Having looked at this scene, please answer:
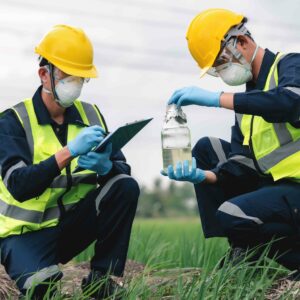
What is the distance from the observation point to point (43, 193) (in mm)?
4305

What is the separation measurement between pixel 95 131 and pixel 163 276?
1028 millimetres

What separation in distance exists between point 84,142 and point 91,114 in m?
0.58

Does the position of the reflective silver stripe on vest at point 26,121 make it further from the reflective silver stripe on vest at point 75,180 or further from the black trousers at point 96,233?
the black trousers at point 96,233

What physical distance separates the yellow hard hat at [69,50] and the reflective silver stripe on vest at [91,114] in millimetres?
218

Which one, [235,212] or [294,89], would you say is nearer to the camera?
[294,89]

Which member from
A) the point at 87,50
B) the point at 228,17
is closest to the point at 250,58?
the point at 228,17

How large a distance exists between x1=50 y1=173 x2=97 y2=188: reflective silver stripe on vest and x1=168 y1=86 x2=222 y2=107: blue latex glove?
63 centimetres

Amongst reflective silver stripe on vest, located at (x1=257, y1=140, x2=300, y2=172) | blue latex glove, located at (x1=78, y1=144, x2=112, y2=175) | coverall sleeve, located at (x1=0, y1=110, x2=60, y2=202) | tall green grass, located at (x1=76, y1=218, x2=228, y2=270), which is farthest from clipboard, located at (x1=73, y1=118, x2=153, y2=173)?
tall green grass, located at (x1=76, y1=218, x2=228, y2=270)

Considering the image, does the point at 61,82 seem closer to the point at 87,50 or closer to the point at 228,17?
the point at 87,50

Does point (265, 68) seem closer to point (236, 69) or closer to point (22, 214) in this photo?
point (236, 69)

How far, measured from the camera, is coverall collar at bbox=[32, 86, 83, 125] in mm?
4316

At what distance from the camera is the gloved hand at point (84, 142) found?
401 cm

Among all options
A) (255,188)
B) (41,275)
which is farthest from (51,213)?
(255,188)

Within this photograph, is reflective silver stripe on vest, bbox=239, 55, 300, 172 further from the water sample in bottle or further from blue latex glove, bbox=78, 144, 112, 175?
blue latex glove, bbox=78, 144, 112, 175
